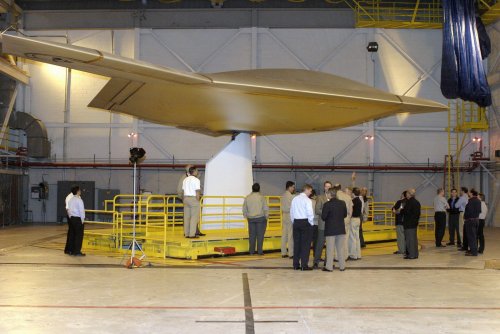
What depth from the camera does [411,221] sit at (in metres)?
13.9

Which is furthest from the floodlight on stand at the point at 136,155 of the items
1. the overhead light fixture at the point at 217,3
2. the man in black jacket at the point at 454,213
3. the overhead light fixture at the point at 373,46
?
the overhead light fixture at the point at 373,46

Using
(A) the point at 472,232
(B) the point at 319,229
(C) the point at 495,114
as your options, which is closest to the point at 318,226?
(B) the point at 319,229

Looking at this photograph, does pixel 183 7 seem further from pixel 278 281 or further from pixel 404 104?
pixel 278 281

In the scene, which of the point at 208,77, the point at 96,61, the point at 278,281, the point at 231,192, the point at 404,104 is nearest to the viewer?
the point at 96,61

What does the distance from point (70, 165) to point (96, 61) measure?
20.8 meters

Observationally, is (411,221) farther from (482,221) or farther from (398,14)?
(398,14)

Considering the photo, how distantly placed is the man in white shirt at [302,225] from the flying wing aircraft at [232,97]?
2.22 meters

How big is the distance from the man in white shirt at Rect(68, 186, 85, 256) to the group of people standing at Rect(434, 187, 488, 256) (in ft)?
31.9

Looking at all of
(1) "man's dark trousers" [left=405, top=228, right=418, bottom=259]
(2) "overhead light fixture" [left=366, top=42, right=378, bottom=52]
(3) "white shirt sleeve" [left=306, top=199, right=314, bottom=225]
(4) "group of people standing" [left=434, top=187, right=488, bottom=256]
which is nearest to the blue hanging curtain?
(4) "group of people standing" [left=434, top=187, right=488, bottom=256]

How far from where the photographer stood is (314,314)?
760 cm

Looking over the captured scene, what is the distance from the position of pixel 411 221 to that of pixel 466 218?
1.87m

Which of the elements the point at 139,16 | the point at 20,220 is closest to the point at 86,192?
the point at 20,220

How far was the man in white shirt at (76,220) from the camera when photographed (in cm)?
1392

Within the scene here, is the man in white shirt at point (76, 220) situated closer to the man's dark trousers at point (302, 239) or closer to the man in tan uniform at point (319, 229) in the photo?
the man's dark trousers at point (302, 239)
